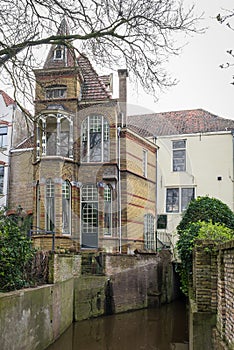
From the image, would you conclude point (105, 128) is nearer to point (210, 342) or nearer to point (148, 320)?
point (148, 320)

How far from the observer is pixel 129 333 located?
15000mm

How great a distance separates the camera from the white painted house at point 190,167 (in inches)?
1017

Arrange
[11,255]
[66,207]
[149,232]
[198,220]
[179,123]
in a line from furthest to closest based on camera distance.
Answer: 1. [179,123]
2. [149,232]
3. [66,207]
4. [198,220]
5. [11,255]

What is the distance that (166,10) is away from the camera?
9.65 meters

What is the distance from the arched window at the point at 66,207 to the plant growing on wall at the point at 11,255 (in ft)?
31.9

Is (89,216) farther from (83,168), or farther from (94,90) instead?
(94,90)

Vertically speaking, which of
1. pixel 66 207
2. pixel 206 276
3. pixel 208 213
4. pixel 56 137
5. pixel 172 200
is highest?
pixel 56 137

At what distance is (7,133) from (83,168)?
785 cm

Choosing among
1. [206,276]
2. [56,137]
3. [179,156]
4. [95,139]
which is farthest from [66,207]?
[206,276]

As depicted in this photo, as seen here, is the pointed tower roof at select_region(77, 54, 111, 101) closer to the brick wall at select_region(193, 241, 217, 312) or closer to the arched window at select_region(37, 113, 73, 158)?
the arched window at select_region(37, 113, 73, 158)

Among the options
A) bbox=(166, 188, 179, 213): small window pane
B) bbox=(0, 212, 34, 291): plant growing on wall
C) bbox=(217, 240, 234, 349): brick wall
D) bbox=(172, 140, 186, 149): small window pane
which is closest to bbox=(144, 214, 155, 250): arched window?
bbox=(166, 188, 179, 213): small window pane

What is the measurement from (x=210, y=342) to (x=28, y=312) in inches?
198

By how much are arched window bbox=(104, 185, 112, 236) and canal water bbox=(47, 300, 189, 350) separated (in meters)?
4.74

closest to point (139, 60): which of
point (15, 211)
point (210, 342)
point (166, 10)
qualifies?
point (166, 10)
